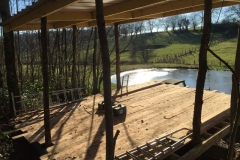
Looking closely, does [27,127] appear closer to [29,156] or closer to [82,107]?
[29,156]

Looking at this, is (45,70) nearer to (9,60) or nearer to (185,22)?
(9,60)

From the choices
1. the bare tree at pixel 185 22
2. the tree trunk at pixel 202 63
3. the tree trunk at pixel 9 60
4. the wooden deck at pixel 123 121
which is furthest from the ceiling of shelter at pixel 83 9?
the bare tree at pixel 185 22

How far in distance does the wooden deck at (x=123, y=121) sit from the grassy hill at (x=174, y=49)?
51.2ft

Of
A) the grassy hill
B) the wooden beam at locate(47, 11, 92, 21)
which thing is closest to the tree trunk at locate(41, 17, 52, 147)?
the wooden beam at locate(47, 11, 92, 21)

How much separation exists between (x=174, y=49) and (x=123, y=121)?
100ft

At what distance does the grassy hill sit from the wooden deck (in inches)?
615

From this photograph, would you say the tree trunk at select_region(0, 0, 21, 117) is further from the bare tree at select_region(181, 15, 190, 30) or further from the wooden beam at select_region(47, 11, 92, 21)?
the bare tree at select_region(181, 15, 190, 30)

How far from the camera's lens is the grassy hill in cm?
2523

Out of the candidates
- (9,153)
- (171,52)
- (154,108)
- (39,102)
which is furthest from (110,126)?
(171,52)

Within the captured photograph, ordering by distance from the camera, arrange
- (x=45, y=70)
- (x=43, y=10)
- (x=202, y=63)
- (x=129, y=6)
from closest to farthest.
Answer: (x=202, y=63) < (x=43, y=10) < (x=45, y=70) < (x=129, y=6)

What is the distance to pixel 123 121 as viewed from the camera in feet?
18.5

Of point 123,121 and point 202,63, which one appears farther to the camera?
point 123,121

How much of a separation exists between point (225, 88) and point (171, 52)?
2041 centimetres

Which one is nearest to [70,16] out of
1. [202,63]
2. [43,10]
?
[43,10]
